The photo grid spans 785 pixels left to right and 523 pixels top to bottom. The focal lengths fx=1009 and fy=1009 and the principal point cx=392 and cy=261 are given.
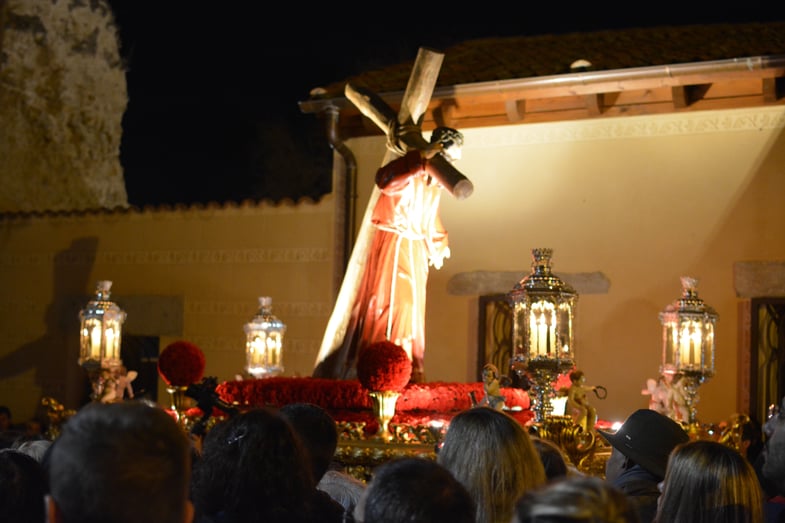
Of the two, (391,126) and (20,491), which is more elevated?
(391,126)

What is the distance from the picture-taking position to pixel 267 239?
39.6ft

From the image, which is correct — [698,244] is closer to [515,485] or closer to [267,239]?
[267,239]

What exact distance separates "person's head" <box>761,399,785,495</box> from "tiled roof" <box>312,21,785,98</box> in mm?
7043

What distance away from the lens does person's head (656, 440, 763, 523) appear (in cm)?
282

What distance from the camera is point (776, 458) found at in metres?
3.33

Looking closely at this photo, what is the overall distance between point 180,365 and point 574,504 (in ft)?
22.3

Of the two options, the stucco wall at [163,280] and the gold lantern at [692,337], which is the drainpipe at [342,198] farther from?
the gold lantern at [692,337]

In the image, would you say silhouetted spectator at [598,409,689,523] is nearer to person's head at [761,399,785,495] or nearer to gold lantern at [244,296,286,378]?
person's head at [761,399,785,495]

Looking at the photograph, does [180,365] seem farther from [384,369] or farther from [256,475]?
[256,475]

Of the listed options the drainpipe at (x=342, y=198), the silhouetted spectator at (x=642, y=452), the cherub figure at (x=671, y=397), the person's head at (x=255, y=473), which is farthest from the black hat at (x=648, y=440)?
the drainpipe at (x=342, y=198)

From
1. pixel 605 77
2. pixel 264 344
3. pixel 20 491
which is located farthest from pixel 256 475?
pixel 605 77

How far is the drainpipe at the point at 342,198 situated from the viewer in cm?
1151

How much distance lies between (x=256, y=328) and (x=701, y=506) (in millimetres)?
7703

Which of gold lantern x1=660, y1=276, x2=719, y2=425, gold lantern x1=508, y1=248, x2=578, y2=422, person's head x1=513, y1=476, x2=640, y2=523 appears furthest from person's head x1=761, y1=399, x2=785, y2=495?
gold lantern x1=660, y1=276, x2=719, y2=425
